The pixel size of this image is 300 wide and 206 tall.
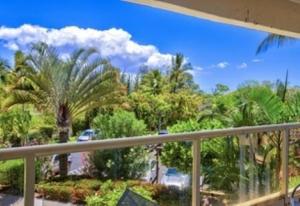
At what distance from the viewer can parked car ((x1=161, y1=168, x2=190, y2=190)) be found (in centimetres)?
355

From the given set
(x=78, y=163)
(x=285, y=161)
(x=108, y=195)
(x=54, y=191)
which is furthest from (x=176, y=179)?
(x=285, y=161)

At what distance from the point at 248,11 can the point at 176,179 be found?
1993 mm

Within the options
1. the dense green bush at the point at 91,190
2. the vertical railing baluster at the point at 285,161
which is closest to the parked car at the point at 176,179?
the dense green bush at the point at 91,190

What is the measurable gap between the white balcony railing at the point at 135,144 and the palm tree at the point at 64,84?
24.2ft

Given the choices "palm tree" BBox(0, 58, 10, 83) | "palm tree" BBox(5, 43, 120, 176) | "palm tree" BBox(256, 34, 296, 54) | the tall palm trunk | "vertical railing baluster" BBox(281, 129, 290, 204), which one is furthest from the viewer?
"palm tree" BBox(0, 58, 10, 83)

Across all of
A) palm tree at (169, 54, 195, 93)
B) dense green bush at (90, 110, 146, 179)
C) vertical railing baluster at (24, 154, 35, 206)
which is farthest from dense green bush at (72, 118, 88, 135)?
vertical railing baluster at (24, 154, 35, 206)

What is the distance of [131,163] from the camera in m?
3.26

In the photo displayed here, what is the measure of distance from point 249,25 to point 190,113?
1293 centimetres

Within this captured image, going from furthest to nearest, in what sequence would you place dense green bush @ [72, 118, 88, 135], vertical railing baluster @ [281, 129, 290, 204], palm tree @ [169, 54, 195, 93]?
palm tree @ [169, 54, 195, 93] < dense green bush @ [72, 118, 88, 135] < vertical railing baluster @ [281, 129, 290, 204]

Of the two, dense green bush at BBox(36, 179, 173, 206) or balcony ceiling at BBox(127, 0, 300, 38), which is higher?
balcony ceiling at BBox(127, 0, 300, 38)

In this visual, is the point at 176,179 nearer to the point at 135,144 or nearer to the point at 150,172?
the point at 150,172

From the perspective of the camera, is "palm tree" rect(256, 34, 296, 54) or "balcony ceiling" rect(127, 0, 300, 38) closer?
"balcony ceiling" rect(127, 0, 300, 38)

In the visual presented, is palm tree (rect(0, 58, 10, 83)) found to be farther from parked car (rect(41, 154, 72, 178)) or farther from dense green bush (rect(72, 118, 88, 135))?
parked car (rect(41, 154, 72, 178))

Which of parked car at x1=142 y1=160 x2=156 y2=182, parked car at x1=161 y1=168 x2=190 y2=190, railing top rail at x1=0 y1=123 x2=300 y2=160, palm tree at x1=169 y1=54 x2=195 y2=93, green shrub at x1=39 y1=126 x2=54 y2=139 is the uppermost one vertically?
palm tree at x1=169 y1=54 x2=195 y2=93
